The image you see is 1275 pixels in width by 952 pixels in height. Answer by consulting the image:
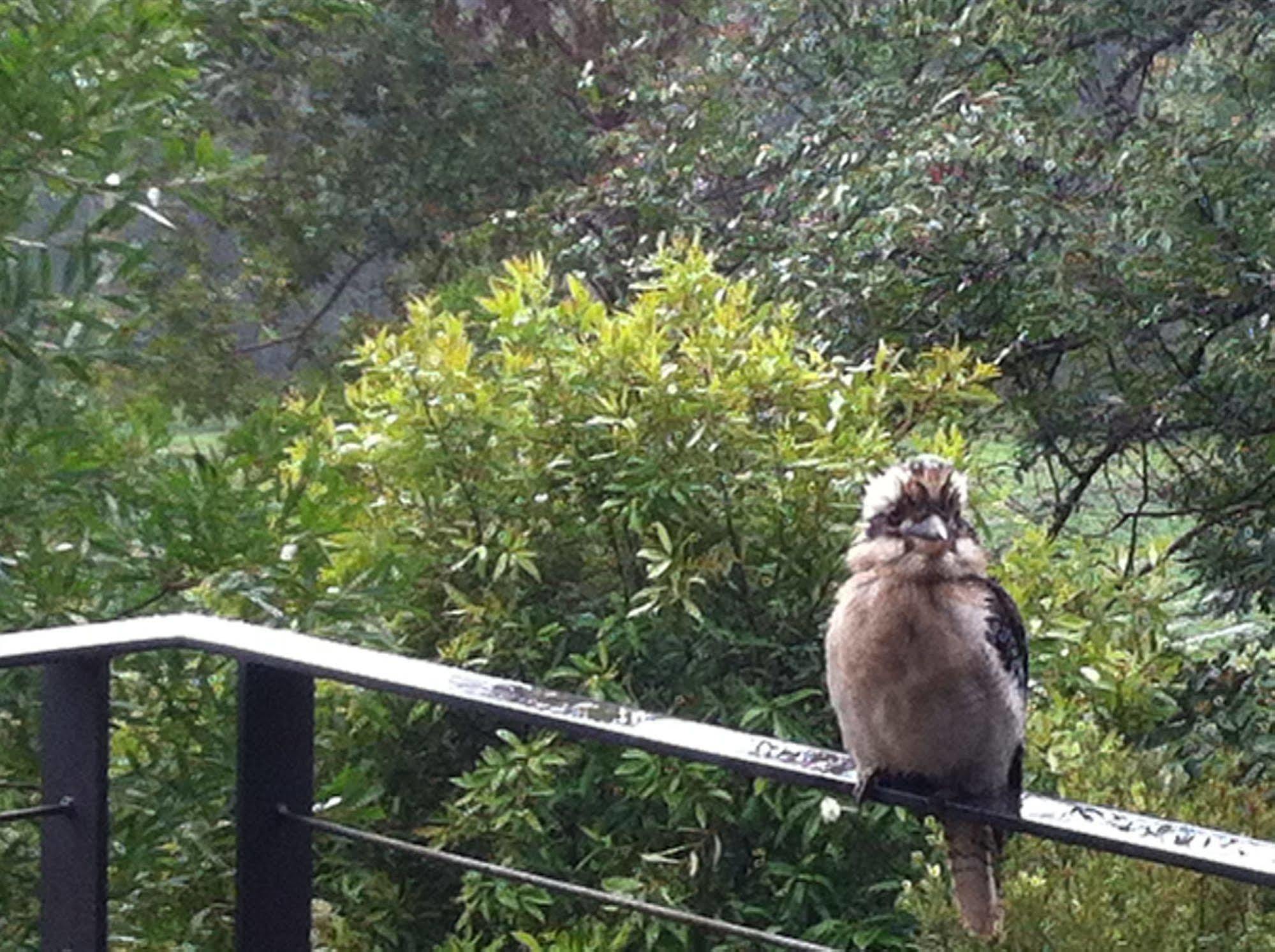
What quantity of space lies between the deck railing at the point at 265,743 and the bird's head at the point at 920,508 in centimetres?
33

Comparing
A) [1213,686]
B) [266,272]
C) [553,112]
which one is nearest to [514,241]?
[553,112]

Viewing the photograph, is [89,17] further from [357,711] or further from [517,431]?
[357,711]

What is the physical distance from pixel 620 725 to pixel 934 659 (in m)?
0.57

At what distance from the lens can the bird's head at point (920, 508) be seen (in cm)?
200

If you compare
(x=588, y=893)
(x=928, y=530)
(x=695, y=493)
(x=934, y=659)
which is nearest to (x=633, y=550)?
(x=695, y=493)

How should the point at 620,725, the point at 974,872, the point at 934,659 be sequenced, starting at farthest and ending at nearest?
the point at 934,659, the point at 974,872, the point at 620,725

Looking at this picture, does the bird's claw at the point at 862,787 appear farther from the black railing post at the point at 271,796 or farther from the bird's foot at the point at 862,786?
the black railing post at the point at 271,796

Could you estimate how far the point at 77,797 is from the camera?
185 cm

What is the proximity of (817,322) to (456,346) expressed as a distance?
1205 millimetres

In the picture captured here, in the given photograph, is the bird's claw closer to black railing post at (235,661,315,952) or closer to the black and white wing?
the black and white wing

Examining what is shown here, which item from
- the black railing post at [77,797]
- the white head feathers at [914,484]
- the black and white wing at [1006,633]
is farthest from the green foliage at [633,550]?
the black railing post at [77,797]

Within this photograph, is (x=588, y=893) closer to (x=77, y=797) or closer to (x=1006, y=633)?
(x=77, y=797)

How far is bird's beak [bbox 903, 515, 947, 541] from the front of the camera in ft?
6.50

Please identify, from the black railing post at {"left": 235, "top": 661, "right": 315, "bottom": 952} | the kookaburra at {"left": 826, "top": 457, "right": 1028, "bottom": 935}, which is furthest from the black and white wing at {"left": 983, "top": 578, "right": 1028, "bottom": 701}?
the black railing post at {"left": 235, "top": 661, "right": 315, "bottom": 952}
